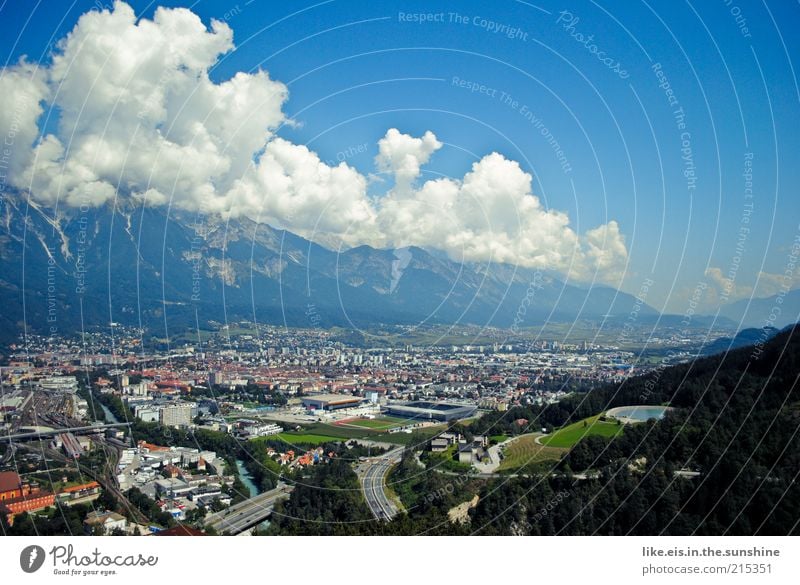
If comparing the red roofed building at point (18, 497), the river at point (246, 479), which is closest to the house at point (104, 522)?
the red roofed building at point (18, 497)

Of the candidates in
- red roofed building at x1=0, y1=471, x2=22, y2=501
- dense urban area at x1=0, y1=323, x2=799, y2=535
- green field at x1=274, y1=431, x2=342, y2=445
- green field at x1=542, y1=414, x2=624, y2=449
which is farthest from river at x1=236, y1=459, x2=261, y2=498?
green field at x1=542, y1=414, x2=624, y2=449

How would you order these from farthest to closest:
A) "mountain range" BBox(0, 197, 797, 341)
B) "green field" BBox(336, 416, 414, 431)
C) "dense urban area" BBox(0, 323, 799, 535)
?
"mountain range" BBox(0, 197, 797, 341)
"green field" BBox(336, 416, 414, 431)
"dense urban area" BBox(0, 323, 799, 535)

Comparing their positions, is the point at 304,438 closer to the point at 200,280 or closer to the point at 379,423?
the point at 379,423

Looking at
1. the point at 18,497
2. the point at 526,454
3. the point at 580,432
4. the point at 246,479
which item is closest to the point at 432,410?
the point at 246,479

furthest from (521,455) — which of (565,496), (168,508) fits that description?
(168,508)

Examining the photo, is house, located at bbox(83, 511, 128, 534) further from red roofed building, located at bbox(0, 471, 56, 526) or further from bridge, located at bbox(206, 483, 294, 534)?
bridge, located at bbox(206, 483, 294, 534)
